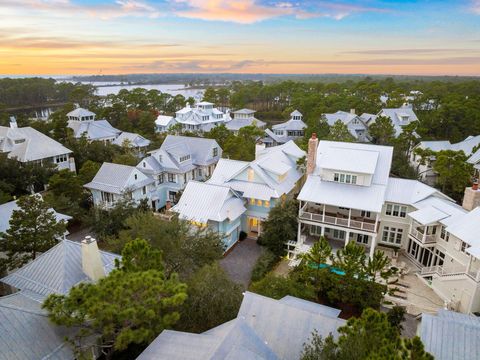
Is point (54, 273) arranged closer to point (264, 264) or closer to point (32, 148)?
point (264, 264)

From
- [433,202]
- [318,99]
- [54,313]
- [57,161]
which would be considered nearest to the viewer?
[54,313]

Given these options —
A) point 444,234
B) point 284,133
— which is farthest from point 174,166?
point 284,133

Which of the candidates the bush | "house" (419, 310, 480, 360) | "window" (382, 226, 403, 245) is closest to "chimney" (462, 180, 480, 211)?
"window" (382, 226, 403, 245)

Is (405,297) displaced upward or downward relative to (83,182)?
downward

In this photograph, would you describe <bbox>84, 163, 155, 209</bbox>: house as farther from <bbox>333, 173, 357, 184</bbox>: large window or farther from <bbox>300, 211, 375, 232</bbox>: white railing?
<bbox>333, 173, 357, 184</bbox>: large window

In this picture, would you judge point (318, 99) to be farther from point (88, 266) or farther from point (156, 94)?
point (88, 266)

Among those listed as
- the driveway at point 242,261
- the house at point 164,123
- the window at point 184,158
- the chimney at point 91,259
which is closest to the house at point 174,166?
the window at point 184,158

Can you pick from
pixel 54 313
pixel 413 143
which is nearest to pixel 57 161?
pixel 54 313
